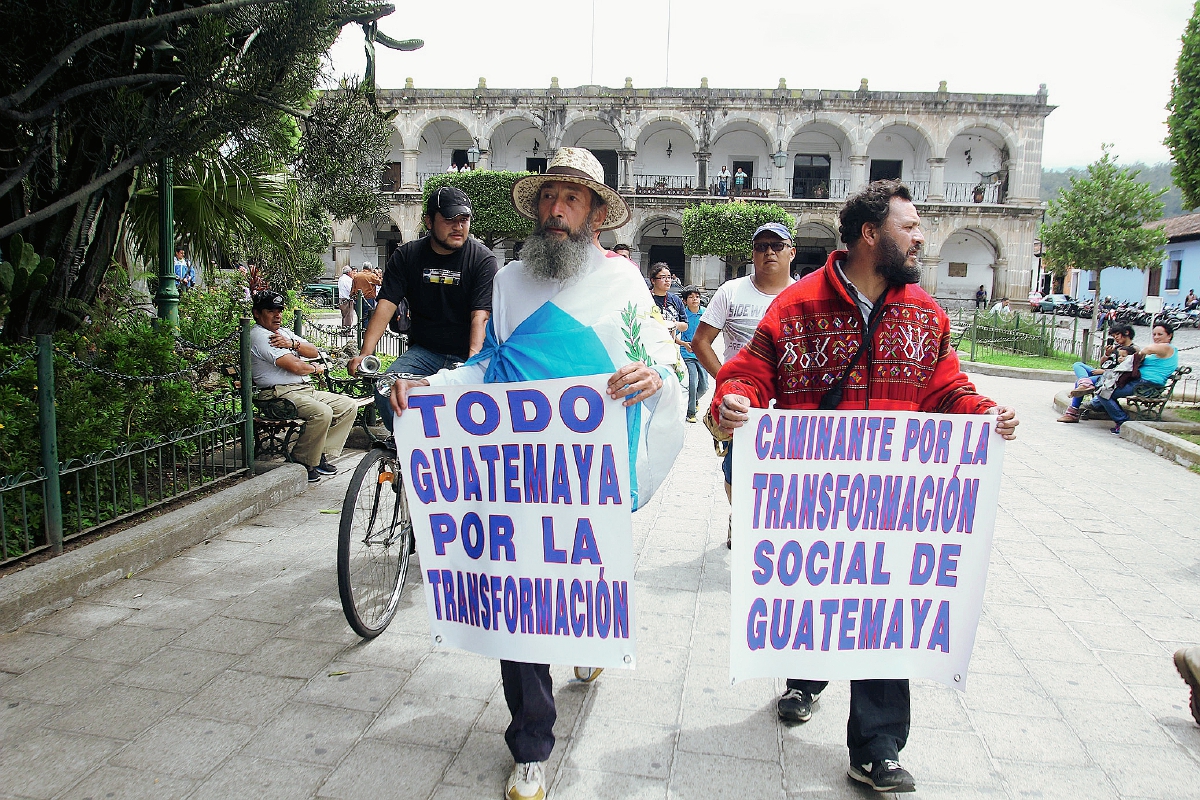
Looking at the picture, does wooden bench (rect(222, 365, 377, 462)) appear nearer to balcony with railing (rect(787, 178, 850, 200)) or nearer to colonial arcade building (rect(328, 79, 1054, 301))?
colonial arcade building (rect(328, 79, 1054, 301))

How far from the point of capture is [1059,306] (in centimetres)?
4188

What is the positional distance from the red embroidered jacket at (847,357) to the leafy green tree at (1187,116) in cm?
958

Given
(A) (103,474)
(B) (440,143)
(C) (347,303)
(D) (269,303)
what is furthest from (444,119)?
(A) (103,474)

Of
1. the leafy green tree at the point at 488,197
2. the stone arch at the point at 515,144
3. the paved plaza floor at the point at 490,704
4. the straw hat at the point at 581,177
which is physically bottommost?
the paved plaza floor at the point at 490,704

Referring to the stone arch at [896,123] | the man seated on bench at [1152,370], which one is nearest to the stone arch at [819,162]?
the stone arch at [896,123]

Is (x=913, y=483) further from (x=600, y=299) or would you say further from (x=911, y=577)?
(x=600, y=299)

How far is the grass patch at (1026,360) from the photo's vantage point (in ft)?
56.5

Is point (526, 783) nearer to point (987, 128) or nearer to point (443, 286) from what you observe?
point (443, 286)

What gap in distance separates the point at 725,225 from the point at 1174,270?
25.0 m

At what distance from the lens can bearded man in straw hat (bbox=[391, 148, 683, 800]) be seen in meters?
2.55

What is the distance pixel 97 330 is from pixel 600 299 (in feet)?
13.8

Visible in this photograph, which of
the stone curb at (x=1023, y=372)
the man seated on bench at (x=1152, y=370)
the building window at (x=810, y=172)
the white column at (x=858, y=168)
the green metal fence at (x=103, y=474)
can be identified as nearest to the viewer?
the green metal fence at (x=103, y=474)

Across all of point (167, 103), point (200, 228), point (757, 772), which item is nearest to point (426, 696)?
point (757, 772)

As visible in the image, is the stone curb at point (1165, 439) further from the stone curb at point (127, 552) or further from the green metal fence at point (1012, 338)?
the green metal fence at point (1012, 338)
